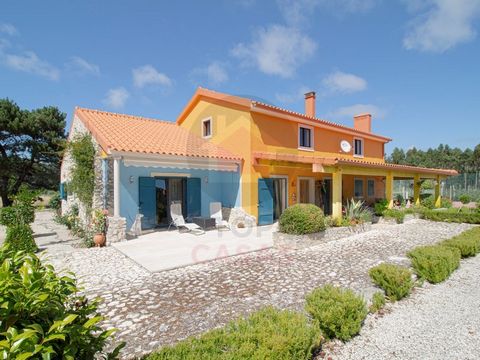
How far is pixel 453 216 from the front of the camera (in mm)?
21953

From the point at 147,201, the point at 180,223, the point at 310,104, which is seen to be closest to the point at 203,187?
the point at 180,223

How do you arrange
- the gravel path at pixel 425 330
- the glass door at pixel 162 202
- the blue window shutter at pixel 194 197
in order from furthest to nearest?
1. the blue window shutter at pixel 194 197
2. the glass door at pixel 162 202
3. the gravel path at pixel 425 330

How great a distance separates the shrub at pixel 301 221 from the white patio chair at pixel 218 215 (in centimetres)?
558

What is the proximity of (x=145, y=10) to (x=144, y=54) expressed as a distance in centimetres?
360

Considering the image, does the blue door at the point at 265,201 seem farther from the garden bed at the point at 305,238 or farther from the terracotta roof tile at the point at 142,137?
the garden bed at the point at 305,238

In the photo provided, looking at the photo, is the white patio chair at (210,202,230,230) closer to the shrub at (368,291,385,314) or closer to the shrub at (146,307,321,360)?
the shrub at (368,291,385,314)

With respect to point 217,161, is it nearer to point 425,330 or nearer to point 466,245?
point 466,245

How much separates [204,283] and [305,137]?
17.4 metres

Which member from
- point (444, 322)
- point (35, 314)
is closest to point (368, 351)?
point (444, 322)

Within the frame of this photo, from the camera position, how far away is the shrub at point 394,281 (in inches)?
295

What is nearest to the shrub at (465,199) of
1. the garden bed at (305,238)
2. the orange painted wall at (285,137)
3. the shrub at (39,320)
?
the orange painted wall at (285,137)

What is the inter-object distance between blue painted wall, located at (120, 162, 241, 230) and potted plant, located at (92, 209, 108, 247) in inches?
57.7

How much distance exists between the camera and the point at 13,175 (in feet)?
130

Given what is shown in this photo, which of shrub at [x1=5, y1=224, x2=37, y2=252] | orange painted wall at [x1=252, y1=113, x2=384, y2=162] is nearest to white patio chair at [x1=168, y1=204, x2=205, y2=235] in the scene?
orange painted wall at [x1=252, y1=113, x2=384, y2=162]
